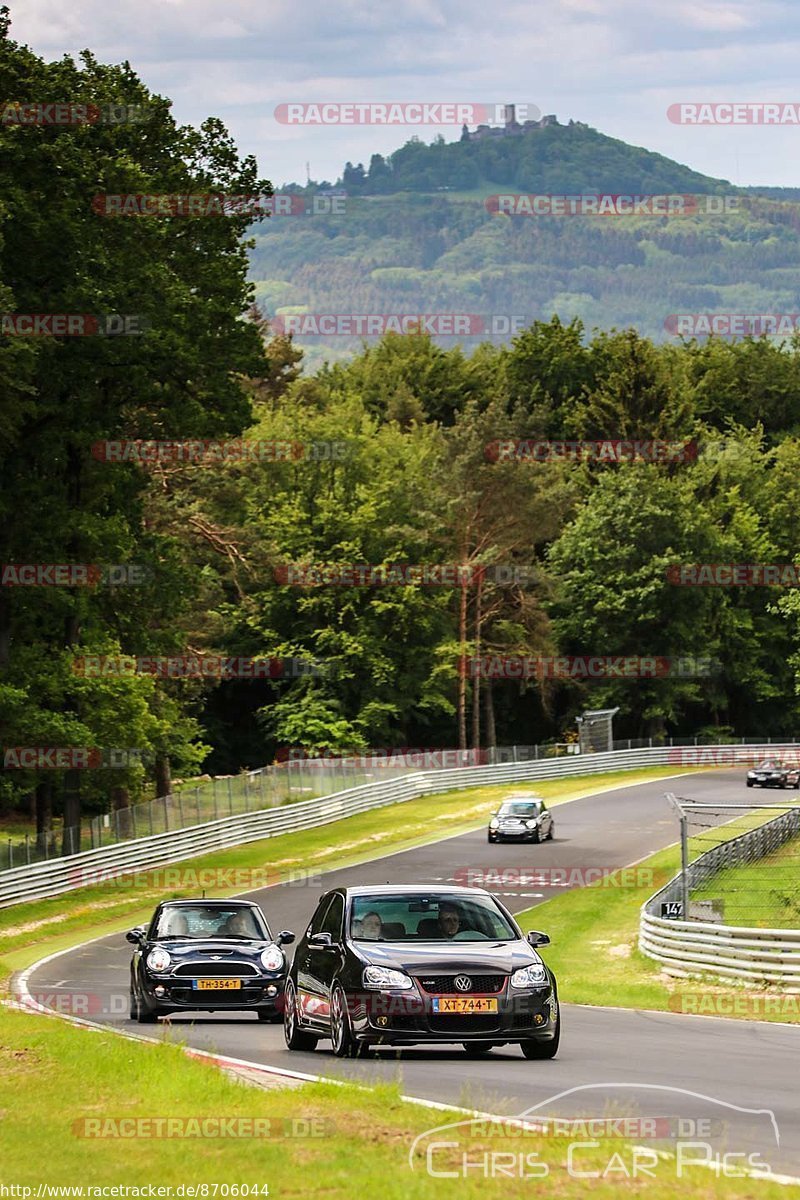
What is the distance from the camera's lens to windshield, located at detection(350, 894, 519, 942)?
1577cm

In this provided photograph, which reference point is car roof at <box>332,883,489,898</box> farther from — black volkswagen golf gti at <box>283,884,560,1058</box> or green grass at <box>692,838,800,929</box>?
green grass at <box>692,838,800,929</box>

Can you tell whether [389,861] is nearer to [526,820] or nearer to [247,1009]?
[526,820]

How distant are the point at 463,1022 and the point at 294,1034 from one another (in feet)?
7.75

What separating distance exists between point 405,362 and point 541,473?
27.4m

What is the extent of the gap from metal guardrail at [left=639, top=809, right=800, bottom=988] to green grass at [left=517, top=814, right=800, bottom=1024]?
25cm

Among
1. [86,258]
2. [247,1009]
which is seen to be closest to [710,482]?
[86,258]

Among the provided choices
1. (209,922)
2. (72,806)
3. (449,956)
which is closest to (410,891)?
(449,956)

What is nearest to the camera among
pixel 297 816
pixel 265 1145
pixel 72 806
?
pixel 265 1145

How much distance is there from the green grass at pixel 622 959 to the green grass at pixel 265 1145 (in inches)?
391

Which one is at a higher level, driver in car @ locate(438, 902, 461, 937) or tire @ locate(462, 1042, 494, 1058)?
driver in car @ locate(438, 902, 461, 937)

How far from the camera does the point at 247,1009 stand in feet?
67.2

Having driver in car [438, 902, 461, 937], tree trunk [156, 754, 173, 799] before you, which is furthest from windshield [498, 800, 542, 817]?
driver in car [438, 902, 461, 937]

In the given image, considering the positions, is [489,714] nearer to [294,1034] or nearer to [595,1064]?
[294,1034]

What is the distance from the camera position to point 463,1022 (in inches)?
580
